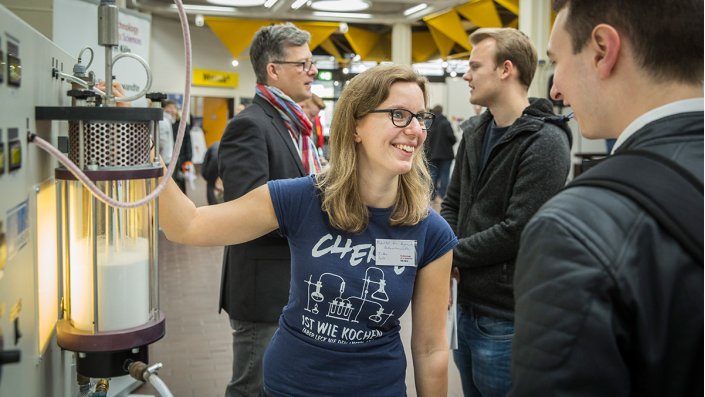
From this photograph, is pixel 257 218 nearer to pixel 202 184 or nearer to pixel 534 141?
pixel 534 141

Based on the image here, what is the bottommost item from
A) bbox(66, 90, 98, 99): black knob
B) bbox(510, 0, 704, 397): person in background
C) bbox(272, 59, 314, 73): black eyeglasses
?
bbox(510, 0, 704, 397): person in background

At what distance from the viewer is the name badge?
1895mm

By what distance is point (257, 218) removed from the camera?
1.98 meters

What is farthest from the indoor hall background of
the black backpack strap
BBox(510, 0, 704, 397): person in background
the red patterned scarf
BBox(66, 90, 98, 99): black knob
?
the black backpack strap

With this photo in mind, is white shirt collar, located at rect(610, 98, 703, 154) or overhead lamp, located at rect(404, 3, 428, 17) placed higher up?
overhead lamp, located at rect(404, 3, 428, 17)

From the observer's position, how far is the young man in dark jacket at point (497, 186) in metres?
2.39

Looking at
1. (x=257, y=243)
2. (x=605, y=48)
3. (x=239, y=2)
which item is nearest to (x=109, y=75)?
(x=605, y=48)

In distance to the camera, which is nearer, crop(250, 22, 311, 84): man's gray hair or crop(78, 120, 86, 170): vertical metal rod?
crop(78, 120, 86, 170): vertical metal rod

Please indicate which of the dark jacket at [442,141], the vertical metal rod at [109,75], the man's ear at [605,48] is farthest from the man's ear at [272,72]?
the dark jacket at [442,141]

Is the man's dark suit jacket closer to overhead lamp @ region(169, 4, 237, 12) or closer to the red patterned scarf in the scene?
the red patterned scarf

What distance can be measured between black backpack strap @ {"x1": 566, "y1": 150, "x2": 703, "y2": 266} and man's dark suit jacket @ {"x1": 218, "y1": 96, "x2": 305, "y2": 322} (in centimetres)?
181

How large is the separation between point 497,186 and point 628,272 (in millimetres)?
1578

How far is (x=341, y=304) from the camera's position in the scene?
6.12ft

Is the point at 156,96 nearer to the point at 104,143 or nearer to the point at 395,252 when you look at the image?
the point at 104,143
